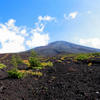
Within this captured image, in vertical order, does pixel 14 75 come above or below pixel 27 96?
above

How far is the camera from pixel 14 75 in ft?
28.9

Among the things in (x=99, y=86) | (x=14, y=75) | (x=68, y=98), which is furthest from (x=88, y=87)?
(x=14, y=75)

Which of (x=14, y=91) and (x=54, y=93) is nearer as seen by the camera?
(x=54, y=93)

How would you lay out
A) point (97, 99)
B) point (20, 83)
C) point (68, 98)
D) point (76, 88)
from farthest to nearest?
point (20, 83), point (76, 88), point (68, 98), point (97, 99)

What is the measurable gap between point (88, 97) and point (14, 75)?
5610mm

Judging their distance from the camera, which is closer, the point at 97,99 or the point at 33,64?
the point at 97,99

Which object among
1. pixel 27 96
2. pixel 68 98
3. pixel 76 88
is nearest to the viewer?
pixel 68 98

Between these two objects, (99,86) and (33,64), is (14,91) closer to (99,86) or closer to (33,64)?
(99,86)

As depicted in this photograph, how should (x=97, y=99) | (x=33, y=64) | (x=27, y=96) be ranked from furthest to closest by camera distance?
1. (x=33, y=64)
2. (x=27, y=96)
3. (x=97, y=99)

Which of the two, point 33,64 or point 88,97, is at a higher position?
point 33,64

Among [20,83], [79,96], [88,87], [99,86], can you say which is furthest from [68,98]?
[20,83]

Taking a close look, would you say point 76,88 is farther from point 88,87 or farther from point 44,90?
point 44,90

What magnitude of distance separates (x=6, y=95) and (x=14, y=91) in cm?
58

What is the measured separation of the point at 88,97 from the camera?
516 centimetres
